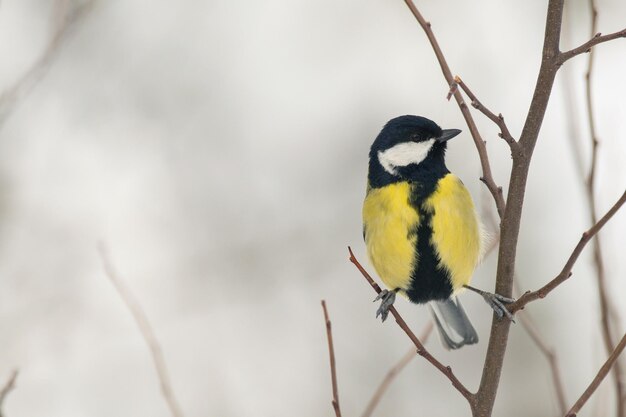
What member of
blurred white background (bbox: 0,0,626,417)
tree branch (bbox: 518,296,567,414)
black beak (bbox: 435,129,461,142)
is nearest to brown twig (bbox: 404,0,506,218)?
tree branch (bbox: 518,296,567,414)

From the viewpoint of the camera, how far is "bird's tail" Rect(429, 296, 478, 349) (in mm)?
3314

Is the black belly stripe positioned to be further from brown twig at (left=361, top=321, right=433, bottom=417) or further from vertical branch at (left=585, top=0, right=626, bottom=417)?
vertical branch at (left=585, top=0, right=626, bottom=417)

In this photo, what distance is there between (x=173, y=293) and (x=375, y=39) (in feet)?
11.9

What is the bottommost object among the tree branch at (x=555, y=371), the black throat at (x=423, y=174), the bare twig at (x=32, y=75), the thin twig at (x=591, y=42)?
the tree branch at (x=555, y=371)

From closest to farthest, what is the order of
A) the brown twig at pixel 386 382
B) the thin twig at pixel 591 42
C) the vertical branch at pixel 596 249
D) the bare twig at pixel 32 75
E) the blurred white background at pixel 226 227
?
the thin twig at pixel 591 42 < the vertical branch at pixel 596 249 < the brown twig at pixel 386 382 < the bare twig at pixel 32 75 < the blurred white background at pixel 226 227

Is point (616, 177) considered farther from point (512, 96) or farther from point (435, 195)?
point (512, 96)

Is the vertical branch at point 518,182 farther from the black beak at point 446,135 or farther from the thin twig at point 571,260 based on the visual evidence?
the black beak at point 446,135

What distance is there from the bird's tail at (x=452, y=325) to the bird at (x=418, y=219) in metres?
0.30

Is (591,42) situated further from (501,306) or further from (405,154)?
(405,154)

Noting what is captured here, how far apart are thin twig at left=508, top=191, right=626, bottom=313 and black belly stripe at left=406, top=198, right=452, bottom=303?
0.77 meters

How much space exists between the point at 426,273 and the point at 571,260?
1125 mm

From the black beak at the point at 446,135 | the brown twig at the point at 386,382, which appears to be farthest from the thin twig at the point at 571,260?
the black beak at the point at 446,135

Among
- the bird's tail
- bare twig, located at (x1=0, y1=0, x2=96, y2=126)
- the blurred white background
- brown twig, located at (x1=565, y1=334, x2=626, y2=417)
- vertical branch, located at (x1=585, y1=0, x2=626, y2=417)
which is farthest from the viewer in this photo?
the blurred white background

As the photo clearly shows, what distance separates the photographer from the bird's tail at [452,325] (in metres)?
3.31
